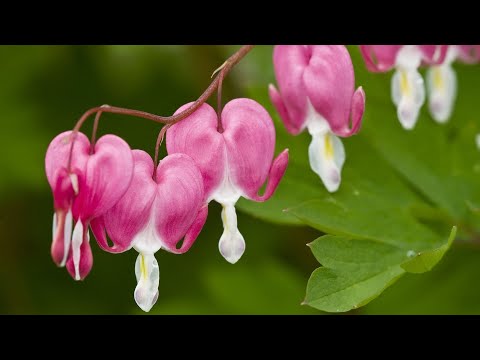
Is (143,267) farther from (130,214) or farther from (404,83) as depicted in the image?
(404,83)

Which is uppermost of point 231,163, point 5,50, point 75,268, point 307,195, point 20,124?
point 5,50

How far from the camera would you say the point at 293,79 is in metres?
1.39

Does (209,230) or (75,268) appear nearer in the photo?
(75,268)

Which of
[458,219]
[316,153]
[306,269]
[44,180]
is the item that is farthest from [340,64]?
[44,180]

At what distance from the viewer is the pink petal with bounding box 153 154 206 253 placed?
3.97 feet

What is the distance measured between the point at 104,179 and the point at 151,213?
106 mm

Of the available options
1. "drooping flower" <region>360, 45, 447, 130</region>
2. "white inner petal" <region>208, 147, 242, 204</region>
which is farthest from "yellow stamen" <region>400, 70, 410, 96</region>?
"white inner petal" <region>208, 147, 242, 204</region>

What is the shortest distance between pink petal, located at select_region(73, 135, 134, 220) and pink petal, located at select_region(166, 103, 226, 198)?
0.39 ft

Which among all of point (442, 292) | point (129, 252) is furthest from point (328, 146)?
point (129, 252)

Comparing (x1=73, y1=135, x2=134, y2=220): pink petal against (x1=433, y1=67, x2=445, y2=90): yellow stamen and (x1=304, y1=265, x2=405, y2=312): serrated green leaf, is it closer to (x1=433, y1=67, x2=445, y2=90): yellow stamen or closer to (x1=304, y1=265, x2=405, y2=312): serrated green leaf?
(x1=304, y1=265, x2=405, y2=312): serrated green leaf

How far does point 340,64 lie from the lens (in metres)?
1.38

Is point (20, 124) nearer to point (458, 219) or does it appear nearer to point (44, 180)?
point (44, 180)

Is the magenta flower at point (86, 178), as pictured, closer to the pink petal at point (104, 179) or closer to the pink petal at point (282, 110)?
the pink petal at point (104, 179)

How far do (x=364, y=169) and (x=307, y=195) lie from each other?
0.65 feet
